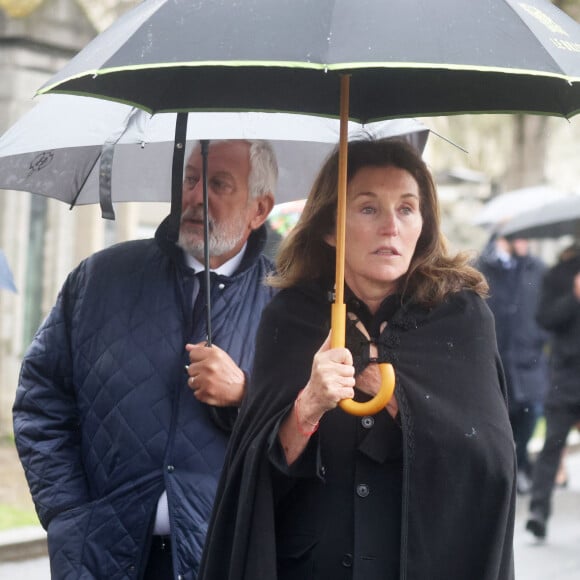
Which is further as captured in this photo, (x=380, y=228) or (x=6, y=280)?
(x=6, y=280)

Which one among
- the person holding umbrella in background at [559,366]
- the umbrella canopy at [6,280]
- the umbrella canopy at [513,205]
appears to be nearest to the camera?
the umbrella canopy at [6,280]

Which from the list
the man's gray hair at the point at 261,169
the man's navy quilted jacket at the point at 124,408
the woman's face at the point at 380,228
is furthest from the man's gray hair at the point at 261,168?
the woman's face at the point at 380,228

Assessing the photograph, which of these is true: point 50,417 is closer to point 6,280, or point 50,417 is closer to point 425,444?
point 6,280

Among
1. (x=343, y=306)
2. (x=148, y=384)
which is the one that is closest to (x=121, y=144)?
(x=148, y=384)

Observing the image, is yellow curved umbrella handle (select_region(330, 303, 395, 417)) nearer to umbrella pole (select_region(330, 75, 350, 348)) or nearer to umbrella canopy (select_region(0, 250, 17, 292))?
→ umbrella pole (select_region(330, 75, 350, 348))

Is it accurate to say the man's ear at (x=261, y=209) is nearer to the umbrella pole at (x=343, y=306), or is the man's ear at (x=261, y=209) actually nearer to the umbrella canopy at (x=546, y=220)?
the umbrella pole at (x=343, y=306)

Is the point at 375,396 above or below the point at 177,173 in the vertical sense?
below

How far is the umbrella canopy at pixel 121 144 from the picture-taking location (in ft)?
13.8

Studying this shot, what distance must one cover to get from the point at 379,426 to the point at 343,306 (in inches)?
12.3

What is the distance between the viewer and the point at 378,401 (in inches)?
124

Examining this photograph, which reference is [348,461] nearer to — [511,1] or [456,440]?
[456,440]

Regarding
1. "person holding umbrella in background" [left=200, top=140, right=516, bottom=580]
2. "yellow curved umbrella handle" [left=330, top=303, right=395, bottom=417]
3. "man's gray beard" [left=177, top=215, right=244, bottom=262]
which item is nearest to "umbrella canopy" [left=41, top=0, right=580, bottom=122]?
"person holding umbrella in background" [left=200, top=140, right=516, bottom=580]

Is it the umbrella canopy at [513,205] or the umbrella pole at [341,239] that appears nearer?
the umbrella pole at [341,239]

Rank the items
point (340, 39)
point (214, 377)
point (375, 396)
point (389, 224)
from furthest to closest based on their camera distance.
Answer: point (214, 377) → point (389, 224) → point (375, 396) → point (340, 39)
